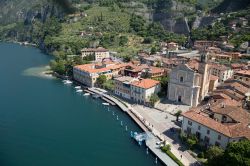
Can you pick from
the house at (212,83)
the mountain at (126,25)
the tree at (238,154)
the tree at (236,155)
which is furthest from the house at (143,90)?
the mountain at (126,25)

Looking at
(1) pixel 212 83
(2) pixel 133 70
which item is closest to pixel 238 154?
(1) pixel 212 83

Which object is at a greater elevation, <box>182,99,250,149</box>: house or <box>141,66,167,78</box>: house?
<box>141,66,167,78</box>: house

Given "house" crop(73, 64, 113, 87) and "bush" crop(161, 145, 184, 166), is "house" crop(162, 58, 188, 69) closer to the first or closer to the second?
"house" crop(73, 64, 113, 87)

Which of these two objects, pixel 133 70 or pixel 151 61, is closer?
pixel 133 70

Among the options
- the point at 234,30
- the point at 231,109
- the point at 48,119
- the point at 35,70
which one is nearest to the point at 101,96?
the point at 48,119

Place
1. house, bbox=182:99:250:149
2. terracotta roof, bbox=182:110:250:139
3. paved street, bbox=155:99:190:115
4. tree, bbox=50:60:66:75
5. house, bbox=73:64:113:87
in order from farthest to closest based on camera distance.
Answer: tree, bbox=50:60:66:75 → house, bbox=73:64:113:87 → paved street, bbox=155:99:190:115 → house, bbox=182:99:250:149 → terracotta roof, bbox=182:110:250:139

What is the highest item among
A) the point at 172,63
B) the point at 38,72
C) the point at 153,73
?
the point at 172,63

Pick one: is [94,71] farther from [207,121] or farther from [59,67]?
[207,121]

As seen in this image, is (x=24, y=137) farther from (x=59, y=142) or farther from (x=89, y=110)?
(x=89, y=110)

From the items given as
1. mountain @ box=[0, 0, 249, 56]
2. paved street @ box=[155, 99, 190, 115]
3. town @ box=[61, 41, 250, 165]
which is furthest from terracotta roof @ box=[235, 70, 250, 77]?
mountain @ box=[0, 0, 249, 56]

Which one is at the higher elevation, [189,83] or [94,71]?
[189,83]
